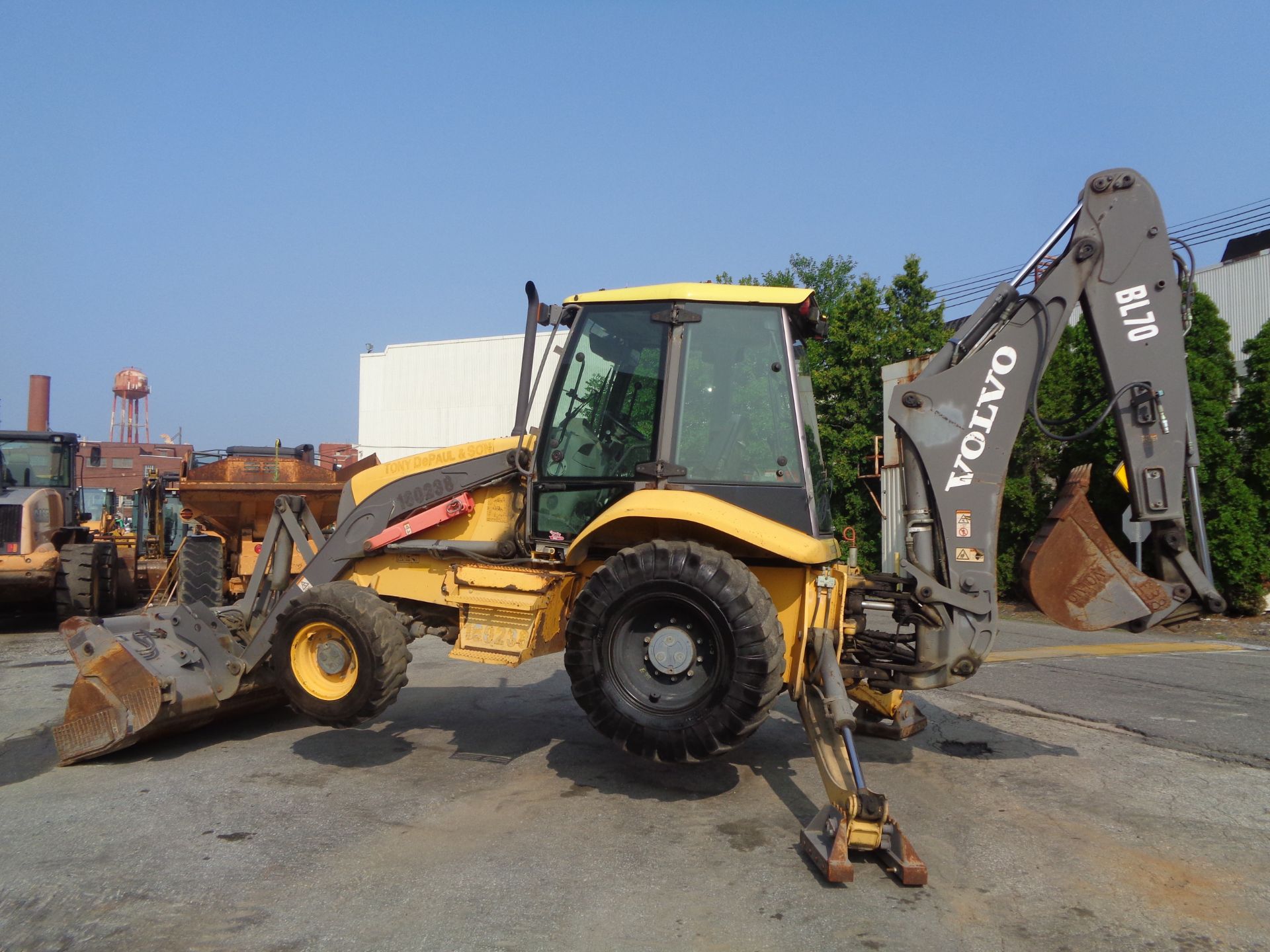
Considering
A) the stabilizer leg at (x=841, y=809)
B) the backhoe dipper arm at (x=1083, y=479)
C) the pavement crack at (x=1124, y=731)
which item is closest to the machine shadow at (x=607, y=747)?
the stabilizer leg at (x=841, y=809)

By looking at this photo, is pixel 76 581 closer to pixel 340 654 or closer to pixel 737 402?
pixel 340 654

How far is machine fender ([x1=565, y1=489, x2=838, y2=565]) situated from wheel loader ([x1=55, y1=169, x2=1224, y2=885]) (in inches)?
0.7

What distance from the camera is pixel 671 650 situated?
4.70m

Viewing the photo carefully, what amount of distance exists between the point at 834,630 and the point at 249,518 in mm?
9913

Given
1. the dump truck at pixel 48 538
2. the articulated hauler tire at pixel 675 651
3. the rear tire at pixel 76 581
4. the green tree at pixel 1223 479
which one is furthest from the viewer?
the green tree at pixel 1223 479

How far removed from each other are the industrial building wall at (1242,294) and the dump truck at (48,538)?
68.7 feet

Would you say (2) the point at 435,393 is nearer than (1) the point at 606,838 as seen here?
No

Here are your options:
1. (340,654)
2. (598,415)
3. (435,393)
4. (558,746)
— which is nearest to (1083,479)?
(598,415)

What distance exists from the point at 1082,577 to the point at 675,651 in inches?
95.2

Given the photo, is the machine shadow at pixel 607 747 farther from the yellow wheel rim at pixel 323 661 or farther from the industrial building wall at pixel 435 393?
the industrial building wall at pixel 435 393

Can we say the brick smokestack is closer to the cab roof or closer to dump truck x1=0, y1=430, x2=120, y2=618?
dump truck x1=0, y1=430, x2=120, y2=618

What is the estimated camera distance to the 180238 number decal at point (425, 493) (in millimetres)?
5867

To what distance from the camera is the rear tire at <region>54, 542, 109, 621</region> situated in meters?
Result: 12.7

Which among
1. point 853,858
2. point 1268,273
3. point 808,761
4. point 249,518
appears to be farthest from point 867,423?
point 853,858
